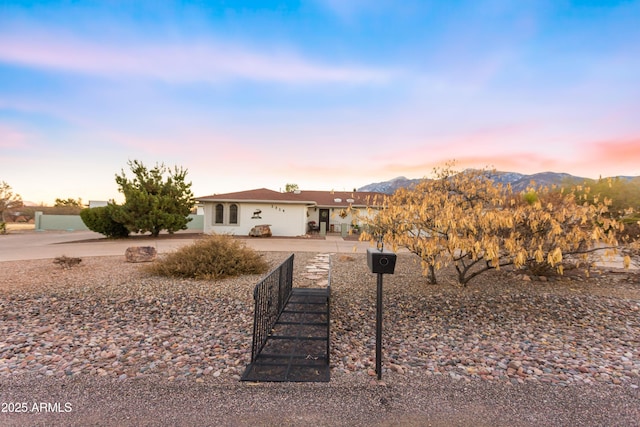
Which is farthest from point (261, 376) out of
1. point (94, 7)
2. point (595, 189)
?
point (595, 189)

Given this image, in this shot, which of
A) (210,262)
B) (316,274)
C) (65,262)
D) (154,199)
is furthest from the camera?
Answer: (154,199)

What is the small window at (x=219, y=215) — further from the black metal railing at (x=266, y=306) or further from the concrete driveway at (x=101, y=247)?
the black metal railing at (x=266, y=306)

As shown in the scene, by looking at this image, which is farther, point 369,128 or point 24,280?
point 369,128

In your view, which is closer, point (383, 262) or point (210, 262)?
point (383, 262)

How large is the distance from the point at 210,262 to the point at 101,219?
12.7m

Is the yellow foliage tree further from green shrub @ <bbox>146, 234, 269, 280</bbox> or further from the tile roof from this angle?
the tile roof

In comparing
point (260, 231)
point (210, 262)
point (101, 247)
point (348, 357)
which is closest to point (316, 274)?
point (210, 262)

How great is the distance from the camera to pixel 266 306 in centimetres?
332

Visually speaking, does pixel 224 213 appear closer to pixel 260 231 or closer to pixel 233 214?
pixel 233 214

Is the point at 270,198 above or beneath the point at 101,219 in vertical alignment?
above

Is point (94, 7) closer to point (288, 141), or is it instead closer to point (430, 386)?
point (288, 141)

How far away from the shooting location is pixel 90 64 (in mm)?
9000

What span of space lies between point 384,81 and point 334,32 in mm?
2251

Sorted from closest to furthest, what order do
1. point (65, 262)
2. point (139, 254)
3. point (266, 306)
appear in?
point (266, 306)
point (65, 262)
point (139, 254)
